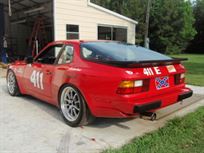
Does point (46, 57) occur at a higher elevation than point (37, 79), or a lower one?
higher

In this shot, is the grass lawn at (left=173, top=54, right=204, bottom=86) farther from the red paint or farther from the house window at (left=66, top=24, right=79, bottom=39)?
the house window at (left=66, top=24, right=79, bottom=39)

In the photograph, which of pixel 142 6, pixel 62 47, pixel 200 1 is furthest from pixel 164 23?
pixel 62 47

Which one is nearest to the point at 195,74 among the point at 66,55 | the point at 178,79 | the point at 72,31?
the point at 72,31

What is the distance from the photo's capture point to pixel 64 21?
14.4m

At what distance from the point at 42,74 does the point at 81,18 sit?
10233 millimetres

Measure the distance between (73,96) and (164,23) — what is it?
108 ft

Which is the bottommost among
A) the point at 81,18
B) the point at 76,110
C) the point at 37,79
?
the point at 76,110

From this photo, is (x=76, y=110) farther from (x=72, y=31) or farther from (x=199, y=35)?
(x=199, y=35)

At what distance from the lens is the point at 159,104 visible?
14.1 feet

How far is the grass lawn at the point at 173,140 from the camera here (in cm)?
379

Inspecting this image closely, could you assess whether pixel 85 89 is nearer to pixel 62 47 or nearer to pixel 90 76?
pixel 90 76

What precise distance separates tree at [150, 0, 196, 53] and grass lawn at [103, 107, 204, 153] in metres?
31.5

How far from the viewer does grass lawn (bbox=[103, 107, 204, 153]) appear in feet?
12.4

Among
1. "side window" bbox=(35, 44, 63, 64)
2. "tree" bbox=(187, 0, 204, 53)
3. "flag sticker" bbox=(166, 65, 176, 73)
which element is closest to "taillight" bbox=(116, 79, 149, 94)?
"flag sticker" bbox=(166, 65, 176, 73)
